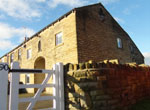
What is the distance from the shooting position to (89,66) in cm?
412

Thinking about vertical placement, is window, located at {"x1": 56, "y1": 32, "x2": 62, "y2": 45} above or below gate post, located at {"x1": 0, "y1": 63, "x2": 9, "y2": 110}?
above

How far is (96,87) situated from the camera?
13.1 ft

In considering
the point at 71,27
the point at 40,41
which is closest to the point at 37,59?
the point at 40,41

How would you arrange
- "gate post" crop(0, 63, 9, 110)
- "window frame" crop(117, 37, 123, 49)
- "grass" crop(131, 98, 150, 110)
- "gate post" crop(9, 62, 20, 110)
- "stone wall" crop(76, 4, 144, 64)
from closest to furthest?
"gate post" crop(0, 63, 9, 110) → "gate post" crop(9, 62, 20, 110) → "grass" crop(131, 98, 150, 110) → "stone wall" crop(76, 4, 144, 64) → "window frame" crop(117, 37, 123, 49)

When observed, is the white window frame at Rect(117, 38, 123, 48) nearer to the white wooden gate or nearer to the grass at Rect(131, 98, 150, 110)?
the grass at Rect(131, 98, 150, 110)

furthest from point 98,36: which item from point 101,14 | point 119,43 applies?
point 119,43

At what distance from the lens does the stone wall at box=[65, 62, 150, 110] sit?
154 inches

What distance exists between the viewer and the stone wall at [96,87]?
12.8 ft

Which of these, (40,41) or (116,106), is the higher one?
(40,41)

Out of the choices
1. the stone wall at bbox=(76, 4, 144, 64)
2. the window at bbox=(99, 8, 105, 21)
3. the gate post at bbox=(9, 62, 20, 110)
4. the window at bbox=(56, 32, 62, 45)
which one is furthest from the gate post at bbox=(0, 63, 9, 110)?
the window at bbox=(99, 8, 105, 21)

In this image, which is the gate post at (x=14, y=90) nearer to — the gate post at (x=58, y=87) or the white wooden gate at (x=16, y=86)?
the white wooden gate at (x=16, y=86)

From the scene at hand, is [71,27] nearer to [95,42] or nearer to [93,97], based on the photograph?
[95,42]

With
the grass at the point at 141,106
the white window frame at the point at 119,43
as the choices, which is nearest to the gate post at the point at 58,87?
the grass at the point at 141,106

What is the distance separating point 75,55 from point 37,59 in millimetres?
6880
